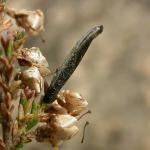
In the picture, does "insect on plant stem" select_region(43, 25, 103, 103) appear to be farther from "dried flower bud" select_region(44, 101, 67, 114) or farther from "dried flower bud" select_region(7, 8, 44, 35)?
"dried flower bud" select_region(7, 8, 44, 35)

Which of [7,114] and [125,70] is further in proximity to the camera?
[125,70]

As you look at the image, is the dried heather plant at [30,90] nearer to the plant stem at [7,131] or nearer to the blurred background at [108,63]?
the plant stem at [7,131]

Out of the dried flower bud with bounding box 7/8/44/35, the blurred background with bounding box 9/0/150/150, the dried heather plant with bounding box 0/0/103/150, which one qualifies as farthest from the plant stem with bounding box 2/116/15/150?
the blurred background with bounding box 9/0/150/150

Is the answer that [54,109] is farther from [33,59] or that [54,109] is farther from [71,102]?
[33,59]

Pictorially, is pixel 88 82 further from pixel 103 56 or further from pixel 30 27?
pixel 30 27

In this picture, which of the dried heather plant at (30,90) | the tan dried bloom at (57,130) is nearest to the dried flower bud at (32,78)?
the dried heather plant at (30,90)

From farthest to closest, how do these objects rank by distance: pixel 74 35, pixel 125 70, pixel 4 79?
pixel 74 35 → pixel 125 70 → pixel 4 79

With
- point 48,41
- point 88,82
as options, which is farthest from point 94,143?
point 48,41

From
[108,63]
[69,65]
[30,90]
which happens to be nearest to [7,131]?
[30,90]
